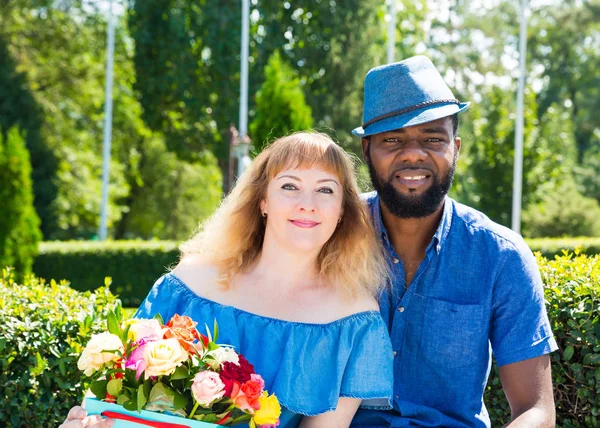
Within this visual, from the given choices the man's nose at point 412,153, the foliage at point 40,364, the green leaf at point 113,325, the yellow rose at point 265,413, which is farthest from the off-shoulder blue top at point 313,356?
the foliage at point 40,364

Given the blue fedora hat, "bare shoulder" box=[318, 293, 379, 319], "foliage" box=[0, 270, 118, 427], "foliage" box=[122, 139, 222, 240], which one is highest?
the blue fedora hat

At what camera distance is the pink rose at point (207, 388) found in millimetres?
2238

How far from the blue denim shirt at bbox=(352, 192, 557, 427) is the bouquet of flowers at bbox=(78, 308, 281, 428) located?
0.76 meters

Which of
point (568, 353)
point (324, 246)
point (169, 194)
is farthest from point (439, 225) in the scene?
point (169, 194)

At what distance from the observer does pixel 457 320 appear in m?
2.89

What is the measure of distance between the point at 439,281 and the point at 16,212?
487 inches

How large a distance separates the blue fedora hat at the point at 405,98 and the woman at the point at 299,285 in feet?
0.74

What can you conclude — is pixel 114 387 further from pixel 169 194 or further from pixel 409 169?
pixel 169 194

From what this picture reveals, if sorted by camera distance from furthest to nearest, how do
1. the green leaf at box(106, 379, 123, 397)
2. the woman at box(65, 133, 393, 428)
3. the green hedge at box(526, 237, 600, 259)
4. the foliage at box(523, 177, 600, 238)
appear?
1. the foliage at box(523, 177, 600, 238)
2. the green hedge at box(526, 237, 600, 259)
3. the woman at box(65, 133, 393, 428)
4. the green leaf at box(106, 379, 123, 397)

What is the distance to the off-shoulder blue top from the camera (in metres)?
2.78

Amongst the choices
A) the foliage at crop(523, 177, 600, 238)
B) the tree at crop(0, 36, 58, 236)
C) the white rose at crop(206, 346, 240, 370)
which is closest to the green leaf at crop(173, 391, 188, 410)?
the white rose at crop(206, 346, 240, 370)

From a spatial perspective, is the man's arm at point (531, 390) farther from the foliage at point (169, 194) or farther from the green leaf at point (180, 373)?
the foliage at point (169, 194)

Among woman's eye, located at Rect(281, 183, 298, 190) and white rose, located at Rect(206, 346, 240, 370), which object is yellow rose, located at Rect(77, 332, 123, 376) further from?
woman's eye, located at Rect(281, 183, 298, 190)

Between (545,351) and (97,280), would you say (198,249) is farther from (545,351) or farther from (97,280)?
(97,280)
